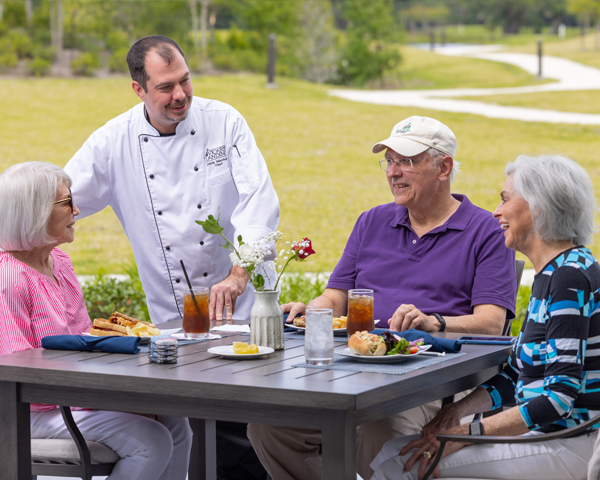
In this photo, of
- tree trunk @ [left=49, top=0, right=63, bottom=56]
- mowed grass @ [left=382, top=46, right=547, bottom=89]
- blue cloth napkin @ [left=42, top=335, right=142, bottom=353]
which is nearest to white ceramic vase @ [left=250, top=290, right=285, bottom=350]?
blue cloth napkin @ [left=42, top=335, right=142, bottom=353]

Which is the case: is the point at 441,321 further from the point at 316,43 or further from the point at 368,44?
the point at 368,44

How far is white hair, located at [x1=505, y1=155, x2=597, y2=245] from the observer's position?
7.50 ft

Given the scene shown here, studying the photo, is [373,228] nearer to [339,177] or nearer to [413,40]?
[339,177]

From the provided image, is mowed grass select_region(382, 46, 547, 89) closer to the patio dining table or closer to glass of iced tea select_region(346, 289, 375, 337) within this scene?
glass of iced tea select_region(346, 289, 375, 337)

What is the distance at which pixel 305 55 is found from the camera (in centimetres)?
2595

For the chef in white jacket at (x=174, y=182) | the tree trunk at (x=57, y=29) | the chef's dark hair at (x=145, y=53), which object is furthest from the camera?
the tree trunk at (x=57, y=29)

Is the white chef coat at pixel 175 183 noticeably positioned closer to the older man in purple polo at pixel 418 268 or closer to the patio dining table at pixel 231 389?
the older man in purple polo at pixel 418 268

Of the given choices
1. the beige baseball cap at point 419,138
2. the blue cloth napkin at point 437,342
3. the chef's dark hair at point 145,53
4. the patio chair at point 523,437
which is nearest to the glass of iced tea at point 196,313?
the blue cloth napkin at point 437,342

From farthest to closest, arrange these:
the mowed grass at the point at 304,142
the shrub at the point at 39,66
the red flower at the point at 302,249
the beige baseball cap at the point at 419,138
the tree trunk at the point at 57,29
A: 1. the tree trunk at the point at 57,29
2. the shrub at the point at 39,66
3. the mowed grass at the point at 304,142
4. the beige baseball cap at the point at 419,138
5. the red flower at the point at 302,249

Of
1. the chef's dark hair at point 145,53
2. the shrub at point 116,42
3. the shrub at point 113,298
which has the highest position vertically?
the shrub at point 116,42

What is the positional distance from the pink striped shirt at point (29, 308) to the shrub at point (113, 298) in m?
2.63

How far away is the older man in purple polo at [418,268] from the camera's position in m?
2.83

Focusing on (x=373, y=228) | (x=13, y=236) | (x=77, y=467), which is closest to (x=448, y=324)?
(x=373, y=228)

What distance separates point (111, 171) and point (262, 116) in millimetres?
15082
